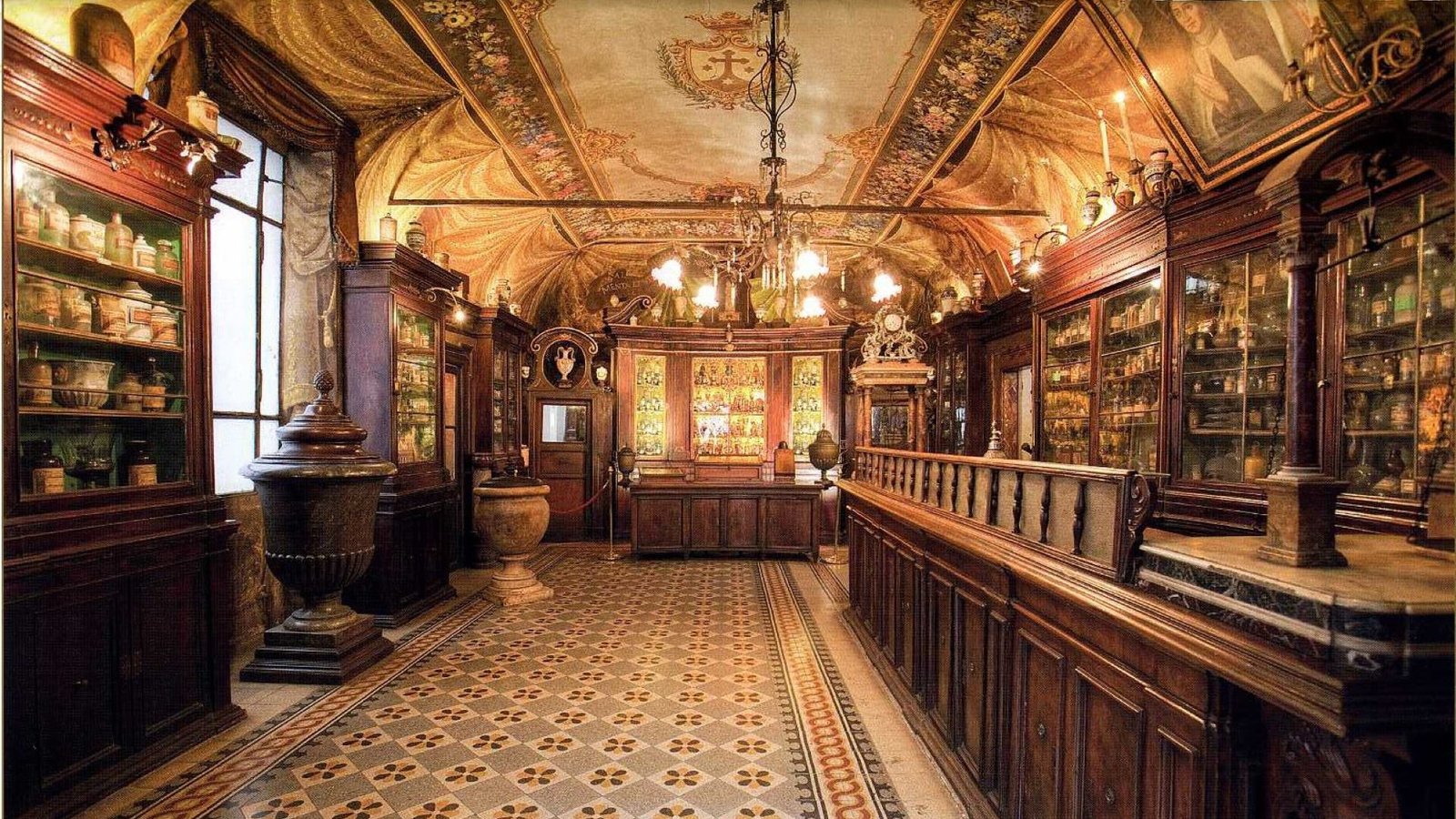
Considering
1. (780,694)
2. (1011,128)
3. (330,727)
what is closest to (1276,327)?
(1011,128)

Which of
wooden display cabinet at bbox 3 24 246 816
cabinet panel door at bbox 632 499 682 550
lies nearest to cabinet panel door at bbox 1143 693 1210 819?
wooden display cabinet at bbox 3 24 246 816

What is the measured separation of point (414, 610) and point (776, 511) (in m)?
4.60

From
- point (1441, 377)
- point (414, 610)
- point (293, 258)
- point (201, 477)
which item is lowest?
point (414, 610)

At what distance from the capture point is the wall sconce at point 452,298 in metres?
6.80

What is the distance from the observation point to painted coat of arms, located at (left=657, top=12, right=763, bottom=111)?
15.5 ft

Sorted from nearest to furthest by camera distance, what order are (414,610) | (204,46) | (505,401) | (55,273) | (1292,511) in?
(1292,511)
(55,273)
(204,46)
(414,610)
(505,401)

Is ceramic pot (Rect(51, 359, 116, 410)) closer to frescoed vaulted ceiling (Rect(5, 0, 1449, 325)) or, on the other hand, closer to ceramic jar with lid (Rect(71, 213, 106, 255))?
ceramic jar with lid (Rect(71, 213, 106, 255))

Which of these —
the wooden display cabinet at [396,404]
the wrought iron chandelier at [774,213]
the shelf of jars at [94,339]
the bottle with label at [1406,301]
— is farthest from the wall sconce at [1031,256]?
the shelf of jars at [94,339]

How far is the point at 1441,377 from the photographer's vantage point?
2.86 metres

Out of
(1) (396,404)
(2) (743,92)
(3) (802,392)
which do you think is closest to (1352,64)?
(2) (743,92)

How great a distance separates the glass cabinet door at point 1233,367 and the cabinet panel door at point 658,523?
5998 mm

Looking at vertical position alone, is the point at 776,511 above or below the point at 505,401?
below

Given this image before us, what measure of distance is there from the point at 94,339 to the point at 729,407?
833 centimetres

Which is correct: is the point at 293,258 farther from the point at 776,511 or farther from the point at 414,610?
the point at 776,511
